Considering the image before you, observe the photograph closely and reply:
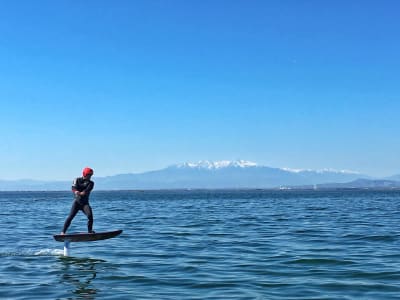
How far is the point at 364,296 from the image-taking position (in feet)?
43.5

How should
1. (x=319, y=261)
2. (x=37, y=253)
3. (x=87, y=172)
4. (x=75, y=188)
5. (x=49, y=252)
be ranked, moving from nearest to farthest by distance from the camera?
(x=319, y=261)
(x=87, y=172)
(x=75, y=188)
(x=37, y=253)
(x=49, y=252)

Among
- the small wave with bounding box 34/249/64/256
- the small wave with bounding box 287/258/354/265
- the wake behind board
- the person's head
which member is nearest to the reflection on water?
the wake behind board

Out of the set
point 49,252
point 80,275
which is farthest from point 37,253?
point 80,275

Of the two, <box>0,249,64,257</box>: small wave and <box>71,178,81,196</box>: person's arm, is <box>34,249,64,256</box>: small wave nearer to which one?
<box>0,249,64,257</box>: small wave

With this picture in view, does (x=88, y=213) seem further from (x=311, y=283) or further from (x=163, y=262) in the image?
(x=311, y=283)

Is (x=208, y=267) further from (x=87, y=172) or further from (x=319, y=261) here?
(x=87, y=172)

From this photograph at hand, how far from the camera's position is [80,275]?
16.4 m

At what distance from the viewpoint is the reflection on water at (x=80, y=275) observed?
14039mm

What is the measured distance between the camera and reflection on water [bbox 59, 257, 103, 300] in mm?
14039

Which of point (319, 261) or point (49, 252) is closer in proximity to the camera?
point (319, 261)

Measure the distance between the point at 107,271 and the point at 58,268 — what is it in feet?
6.08

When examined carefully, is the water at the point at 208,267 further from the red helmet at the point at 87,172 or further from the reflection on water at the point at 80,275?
the red helmet at the point at 87,172

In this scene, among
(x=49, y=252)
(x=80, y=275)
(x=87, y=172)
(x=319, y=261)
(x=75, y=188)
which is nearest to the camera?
(x=80, y=275)

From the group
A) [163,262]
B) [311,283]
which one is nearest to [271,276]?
[311,283]
